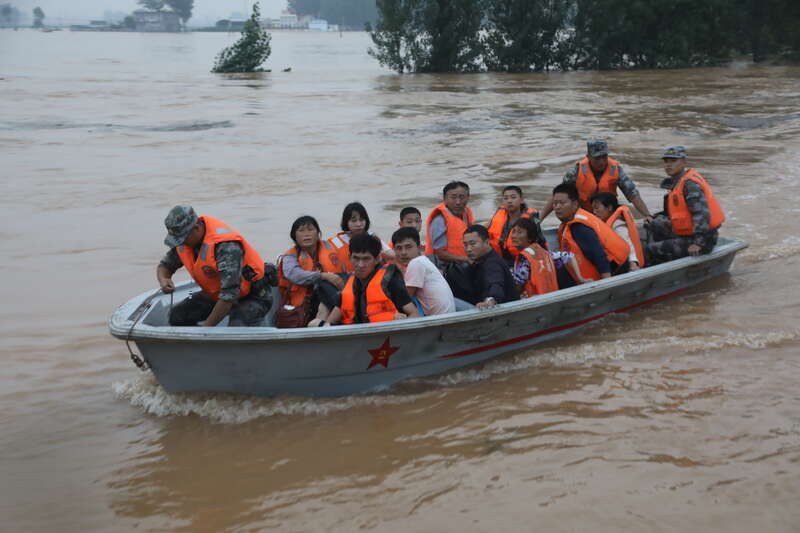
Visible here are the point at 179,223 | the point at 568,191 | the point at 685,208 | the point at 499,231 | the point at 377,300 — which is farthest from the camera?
the point at 685,208

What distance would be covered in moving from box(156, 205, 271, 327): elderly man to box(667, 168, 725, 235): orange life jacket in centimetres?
380

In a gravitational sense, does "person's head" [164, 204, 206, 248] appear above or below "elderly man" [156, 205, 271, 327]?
above

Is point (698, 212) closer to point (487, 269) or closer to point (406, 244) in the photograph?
point (487, 269)

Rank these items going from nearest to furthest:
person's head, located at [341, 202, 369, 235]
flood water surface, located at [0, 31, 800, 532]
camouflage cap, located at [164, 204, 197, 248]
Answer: flood water surface, located at [0, 31, 800, 532] → camouflage cap, located at [164, 204, 197, 248] → person's head, located at [341, 202, 369, 235]

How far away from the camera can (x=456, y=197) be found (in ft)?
22.2

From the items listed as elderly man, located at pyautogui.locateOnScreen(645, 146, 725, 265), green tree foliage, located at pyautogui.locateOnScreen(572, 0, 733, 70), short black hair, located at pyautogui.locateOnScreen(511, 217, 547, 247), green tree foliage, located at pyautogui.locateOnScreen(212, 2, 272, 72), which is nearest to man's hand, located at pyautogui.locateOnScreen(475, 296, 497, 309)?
short black hair, located at pyautogui.locateOnScreen(511, 217, 547, 247)

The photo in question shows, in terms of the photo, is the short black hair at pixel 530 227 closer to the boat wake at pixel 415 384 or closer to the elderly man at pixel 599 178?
the boat wake at pixel 415 384

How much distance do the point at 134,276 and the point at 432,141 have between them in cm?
1038

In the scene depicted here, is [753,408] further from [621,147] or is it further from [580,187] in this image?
[621,147]

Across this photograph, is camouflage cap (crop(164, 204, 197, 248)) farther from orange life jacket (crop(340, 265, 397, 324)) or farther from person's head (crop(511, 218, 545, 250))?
person's head (crop(511, 218, 545, 250))

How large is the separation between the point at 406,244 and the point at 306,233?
2.42 feet

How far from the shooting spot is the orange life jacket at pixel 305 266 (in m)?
5.87

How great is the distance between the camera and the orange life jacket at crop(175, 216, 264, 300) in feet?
17.1

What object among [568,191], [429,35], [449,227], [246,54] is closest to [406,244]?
[449,227]
